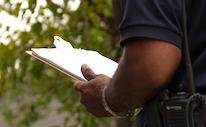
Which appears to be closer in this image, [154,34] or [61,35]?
[154,34]

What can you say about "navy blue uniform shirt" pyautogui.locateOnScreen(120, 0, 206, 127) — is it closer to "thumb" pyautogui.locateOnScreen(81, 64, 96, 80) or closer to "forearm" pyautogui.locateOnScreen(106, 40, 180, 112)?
"forearm" pyautogui.locateOnScreen(106, 40, 180, 112)

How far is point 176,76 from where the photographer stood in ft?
5.39

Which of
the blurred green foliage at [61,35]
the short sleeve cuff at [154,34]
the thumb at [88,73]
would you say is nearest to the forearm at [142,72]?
the short sleeve cuff at [154,34]

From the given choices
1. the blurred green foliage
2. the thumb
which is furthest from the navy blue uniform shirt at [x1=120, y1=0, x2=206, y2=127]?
the blurred green foliage

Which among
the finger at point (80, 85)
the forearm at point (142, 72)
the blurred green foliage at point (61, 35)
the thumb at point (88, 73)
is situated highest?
the forearm at point (142, 72)

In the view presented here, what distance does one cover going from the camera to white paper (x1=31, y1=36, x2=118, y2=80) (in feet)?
6.17

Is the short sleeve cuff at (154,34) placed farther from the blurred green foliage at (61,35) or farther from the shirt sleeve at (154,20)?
the blurred green foliage at (61,35)

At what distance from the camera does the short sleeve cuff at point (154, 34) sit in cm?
152

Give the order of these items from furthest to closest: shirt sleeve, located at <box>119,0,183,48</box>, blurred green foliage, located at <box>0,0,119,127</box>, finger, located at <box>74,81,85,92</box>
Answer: blurred green foliage, located at <box>0,0,119,127</box> < finger, located at <box>74,81,85,92</box> < shirt sleeve, located at <box>119,0,183,48</box>

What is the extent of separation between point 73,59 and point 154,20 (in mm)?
502

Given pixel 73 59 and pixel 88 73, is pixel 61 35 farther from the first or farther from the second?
pixel 88 73

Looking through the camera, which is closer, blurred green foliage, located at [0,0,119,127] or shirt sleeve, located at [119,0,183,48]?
shirt sleeve, located at [119,0,183,48]

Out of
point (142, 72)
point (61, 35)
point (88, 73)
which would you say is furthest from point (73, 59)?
point (61, 35)

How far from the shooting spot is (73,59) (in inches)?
76.7
